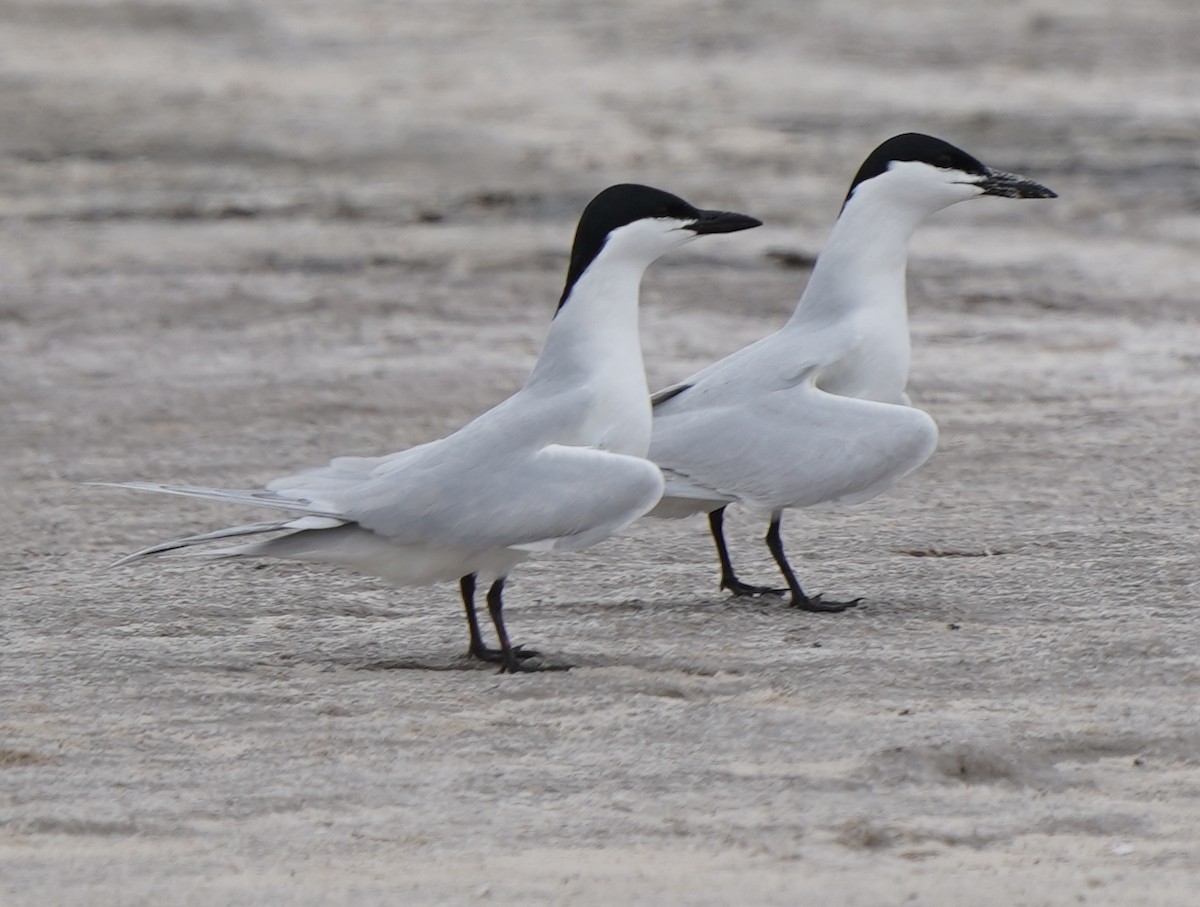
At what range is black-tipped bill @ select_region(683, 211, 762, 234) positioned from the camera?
5.64m

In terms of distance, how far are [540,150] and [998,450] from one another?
668 centimetres

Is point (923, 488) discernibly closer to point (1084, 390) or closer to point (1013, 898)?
point (1084, 390)

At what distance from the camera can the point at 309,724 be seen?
4.77m

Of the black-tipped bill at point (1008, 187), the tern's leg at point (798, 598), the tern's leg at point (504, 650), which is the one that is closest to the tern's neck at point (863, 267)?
the black-tipped bill at point (1008, 187)

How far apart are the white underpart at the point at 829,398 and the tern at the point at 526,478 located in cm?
40

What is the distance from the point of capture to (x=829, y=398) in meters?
5.88

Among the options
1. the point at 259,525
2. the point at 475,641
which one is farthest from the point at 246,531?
the point at 475,641

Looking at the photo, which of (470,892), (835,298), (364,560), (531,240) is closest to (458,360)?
(531,240)

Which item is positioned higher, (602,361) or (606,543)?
(602,361)

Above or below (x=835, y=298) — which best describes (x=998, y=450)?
below

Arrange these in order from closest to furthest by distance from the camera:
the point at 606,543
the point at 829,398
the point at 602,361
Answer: the point at 602,361 → the point at 829,398 → the point at 606,543

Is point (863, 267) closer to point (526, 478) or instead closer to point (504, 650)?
point (526, 478)

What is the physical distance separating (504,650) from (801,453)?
110 cm

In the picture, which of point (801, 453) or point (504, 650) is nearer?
point (504, 650)
